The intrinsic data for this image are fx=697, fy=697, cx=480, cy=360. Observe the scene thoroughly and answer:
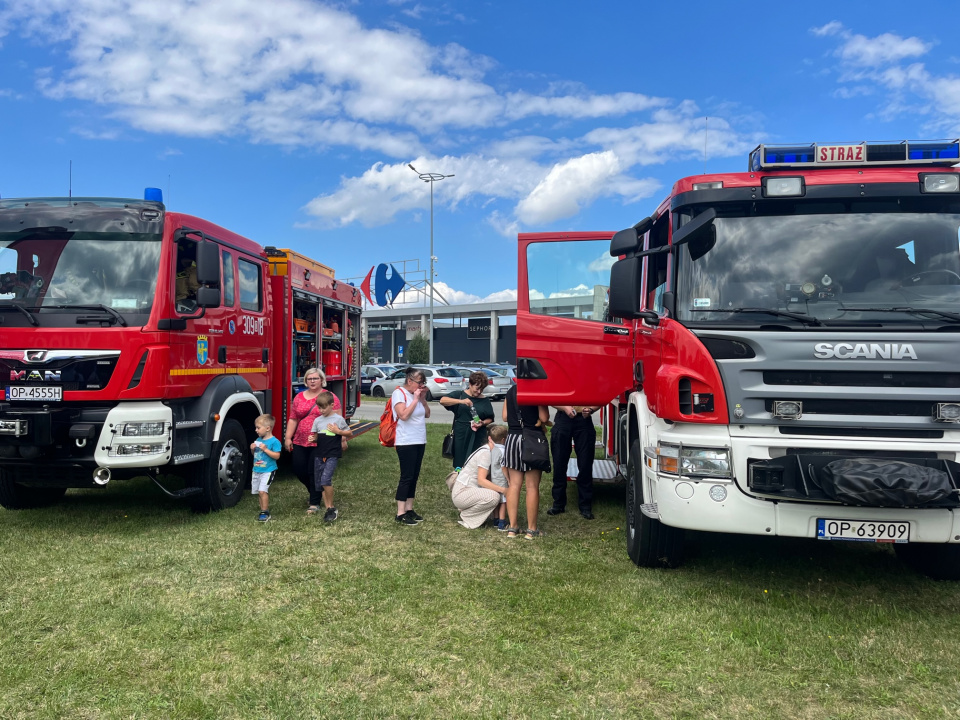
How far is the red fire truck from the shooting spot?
5.76 metres

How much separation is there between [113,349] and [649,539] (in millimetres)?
4532

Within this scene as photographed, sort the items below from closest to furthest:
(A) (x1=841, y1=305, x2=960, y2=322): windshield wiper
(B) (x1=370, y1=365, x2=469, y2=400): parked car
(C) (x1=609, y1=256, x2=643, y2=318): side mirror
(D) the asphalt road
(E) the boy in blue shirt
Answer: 1. (A) (x1=841, y1=305, x2=960, y2=322): windshield wiper
2. (C) (x1=609, y1=256, x2=643, y2=318): side mirror
3. (E) the boy in blue shirt
4. (D) the asphalt road
5. (B) (x1=370, y1=365, x2=469, y2=400): parked car

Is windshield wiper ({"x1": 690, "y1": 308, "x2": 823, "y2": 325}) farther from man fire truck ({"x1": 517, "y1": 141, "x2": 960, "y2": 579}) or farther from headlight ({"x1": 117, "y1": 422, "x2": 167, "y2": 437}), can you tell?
headlight ({"x1": 117, "y1": 422, "x2": 167, "y2": 437})

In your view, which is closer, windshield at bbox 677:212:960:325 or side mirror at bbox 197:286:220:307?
windshield at bbox 677:212:960:325

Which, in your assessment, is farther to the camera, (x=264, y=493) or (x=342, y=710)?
(x=264, y=493)

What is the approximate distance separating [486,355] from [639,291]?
4695 cm

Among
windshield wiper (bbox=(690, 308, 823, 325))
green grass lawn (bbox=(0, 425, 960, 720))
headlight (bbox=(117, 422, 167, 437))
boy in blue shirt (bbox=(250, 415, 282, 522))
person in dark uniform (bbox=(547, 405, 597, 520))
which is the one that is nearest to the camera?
green grass lawn (bbox=(0, 425, 960, 720))

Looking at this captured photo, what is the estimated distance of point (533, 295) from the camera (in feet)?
19.9

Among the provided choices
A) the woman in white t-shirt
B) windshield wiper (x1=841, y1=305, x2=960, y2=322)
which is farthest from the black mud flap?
the woman in white t-shirt

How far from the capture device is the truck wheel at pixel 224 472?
661 cm

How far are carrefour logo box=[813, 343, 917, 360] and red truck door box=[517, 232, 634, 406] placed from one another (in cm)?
197

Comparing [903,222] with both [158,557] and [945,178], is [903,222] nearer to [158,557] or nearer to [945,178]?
[945,178]

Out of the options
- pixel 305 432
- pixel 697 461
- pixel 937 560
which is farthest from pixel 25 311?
pixel 937 560

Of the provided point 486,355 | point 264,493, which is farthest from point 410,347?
point 264,493
